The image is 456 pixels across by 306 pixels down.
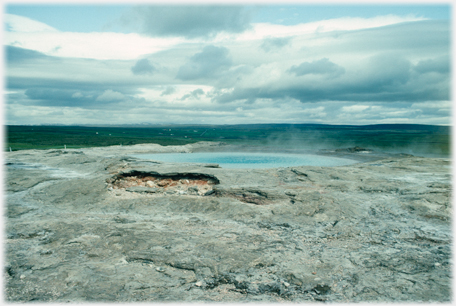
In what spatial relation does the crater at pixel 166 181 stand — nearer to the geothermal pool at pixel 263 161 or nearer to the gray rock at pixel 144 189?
the gray rock at pixel 144 189

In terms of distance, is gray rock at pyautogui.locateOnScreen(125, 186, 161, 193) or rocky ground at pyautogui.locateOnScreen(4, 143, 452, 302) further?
gray rock at pyautogui.locateOnScreen(125, 186, 161, 193)

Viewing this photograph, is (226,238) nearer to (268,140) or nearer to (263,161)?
(263,161)

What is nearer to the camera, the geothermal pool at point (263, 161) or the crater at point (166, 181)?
the crater at point (166, 181)

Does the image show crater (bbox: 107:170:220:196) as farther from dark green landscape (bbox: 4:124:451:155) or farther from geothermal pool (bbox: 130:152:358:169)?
dark green landscape (bbox: 4:124:451:155)

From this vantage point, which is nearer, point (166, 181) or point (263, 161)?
point (166, 181)

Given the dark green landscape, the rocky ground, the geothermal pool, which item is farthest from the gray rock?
the dark green landscape

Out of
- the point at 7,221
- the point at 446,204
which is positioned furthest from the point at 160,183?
the point at 446,204

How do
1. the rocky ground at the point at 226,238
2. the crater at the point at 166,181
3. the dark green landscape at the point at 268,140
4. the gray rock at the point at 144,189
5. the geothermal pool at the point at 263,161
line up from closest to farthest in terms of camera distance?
the rocky ground at the point at 226,238
the gray rock at the point at 144,189
the crater at the point at 166,181
the geothermal pool at the point at 263,161
the dark green landscape at the point at 268,140

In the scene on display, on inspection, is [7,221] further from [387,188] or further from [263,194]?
[387,188]

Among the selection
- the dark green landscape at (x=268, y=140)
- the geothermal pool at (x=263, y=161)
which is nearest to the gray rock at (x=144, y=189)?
the geothermal pool at (x=263, y=161)

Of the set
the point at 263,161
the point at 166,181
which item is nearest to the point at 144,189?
the point at 166,181
